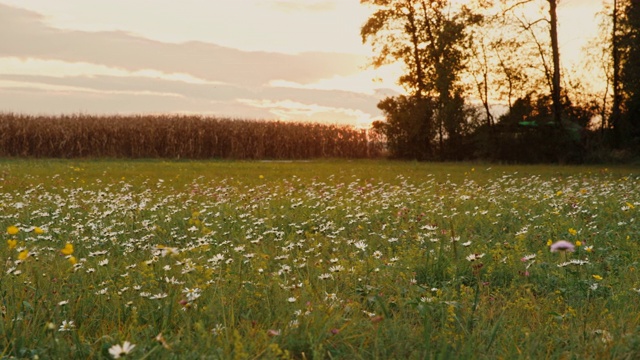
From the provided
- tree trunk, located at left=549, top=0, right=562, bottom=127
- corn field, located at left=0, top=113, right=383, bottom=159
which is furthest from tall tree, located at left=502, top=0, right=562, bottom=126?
corn field, located at left=0, top=113, right=383, bottom=159

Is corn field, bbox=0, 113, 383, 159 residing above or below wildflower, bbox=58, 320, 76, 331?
above

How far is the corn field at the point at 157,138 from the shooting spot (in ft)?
142

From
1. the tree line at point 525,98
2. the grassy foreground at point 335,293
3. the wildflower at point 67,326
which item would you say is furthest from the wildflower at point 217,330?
the tree line at point 525,98

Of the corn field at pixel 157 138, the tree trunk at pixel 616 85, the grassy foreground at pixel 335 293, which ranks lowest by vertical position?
the grassy foreground at pixel 335 293

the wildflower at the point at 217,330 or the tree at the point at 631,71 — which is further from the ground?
the tree at the point at 631,71

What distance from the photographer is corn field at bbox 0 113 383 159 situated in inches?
1699

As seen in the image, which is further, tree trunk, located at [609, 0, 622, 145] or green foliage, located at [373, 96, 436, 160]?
green foliage, located at [373, 96, 436, 160]

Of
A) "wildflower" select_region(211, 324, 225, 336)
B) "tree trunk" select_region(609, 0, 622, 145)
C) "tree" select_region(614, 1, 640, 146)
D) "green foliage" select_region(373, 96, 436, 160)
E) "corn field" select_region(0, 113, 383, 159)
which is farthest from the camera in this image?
"corn field" select_region(0, 113, 383, 159)

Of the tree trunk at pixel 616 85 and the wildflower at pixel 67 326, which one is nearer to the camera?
the wildflower at pixel 67 326

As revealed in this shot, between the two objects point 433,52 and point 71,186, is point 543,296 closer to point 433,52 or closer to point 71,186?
point 71,186

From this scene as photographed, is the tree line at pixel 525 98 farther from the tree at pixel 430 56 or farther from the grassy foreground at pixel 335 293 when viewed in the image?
the grassy foreground at pixel 335 293

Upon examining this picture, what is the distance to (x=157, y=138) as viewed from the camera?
44.4 m

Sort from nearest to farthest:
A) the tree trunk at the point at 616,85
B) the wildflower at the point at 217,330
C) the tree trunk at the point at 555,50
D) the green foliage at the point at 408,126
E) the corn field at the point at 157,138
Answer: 1. the wildflower at the point at 217,330
2. the tree trunk at the point at 555,50
3. the tree trunk at the point at 616,85
4. the green foliage at the point at 408,126
5. the corn field at the point at 157,138

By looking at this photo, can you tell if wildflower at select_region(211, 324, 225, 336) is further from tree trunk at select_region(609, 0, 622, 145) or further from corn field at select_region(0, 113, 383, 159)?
corn field at select_region(0, 113, 383, 159)
